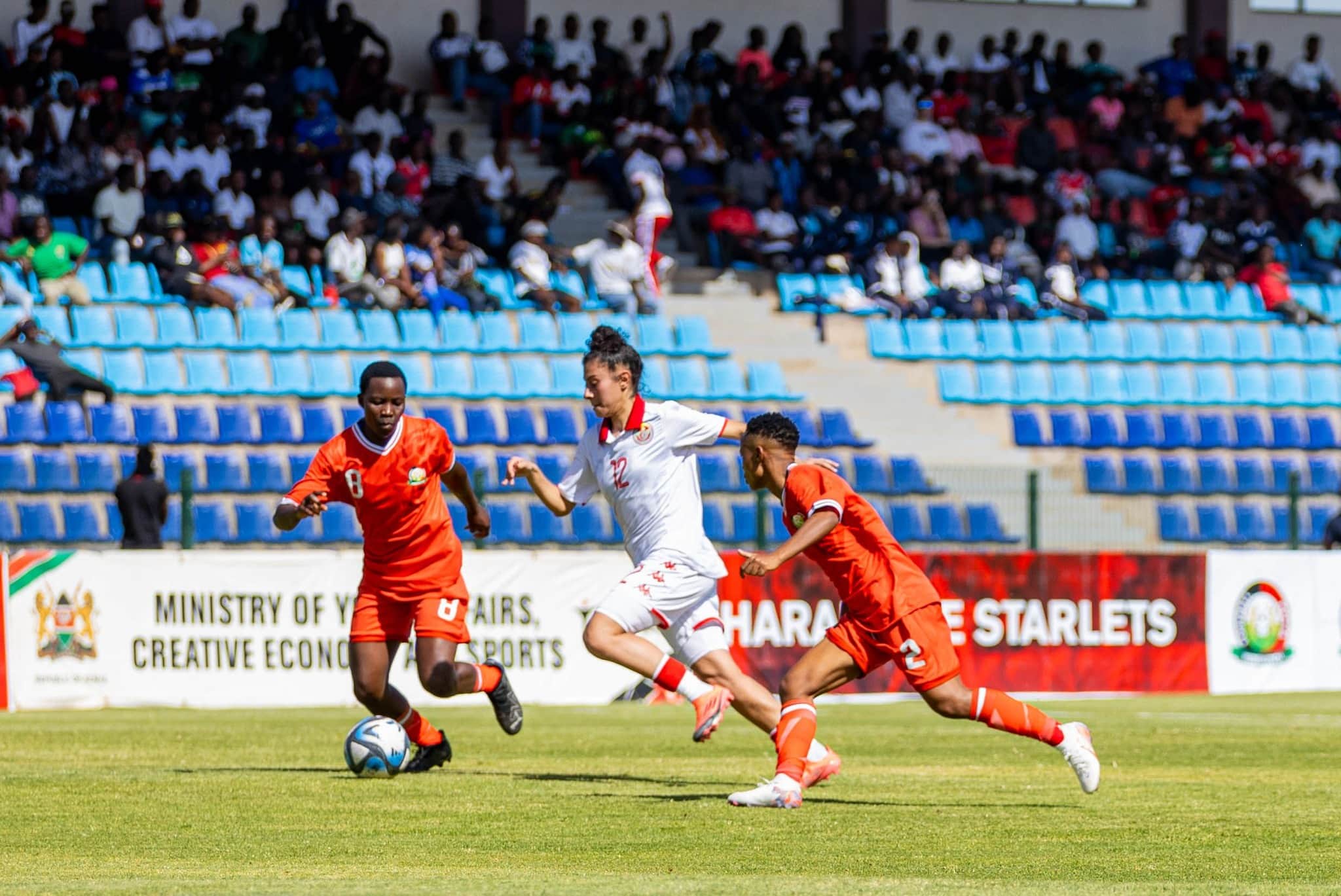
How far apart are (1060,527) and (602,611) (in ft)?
50.3

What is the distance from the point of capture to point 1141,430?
2761 cm

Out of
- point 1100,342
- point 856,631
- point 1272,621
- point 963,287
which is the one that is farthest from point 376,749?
point 1100,342

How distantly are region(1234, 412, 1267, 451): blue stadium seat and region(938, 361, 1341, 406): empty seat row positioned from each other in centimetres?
35

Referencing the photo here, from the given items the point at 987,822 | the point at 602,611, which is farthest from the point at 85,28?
the point at 987,822

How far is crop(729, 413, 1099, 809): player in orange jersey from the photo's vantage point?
32.1ft

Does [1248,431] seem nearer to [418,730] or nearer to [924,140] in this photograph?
[924,140]

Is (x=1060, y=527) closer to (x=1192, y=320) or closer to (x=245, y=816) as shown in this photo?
(x=1192, y=320)

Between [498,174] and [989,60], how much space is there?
9678mm

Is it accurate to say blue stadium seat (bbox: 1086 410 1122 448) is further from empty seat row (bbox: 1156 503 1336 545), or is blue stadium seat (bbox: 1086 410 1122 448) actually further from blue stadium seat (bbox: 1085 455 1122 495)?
empty seat row (bbox: 1156 503 1336 545)

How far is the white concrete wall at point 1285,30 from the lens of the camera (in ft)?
126

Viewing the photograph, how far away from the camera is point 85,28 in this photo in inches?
1138

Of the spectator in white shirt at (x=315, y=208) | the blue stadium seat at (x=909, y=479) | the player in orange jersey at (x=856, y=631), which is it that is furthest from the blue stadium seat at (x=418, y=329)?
the player in orange jersey at (x=856, y=631)

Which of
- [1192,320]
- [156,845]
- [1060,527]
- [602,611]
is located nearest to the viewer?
[156,845]

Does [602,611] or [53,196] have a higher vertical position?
[53,196]
